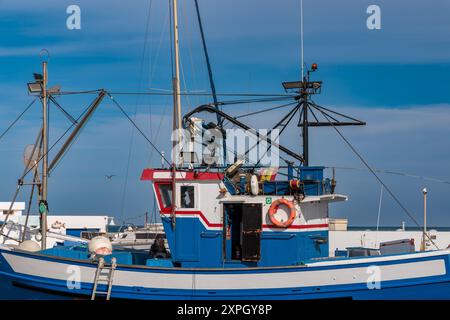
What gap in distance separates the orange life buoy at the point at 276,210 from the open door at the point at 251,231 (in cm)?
35

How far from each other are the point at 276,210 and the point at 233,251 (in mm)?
1754

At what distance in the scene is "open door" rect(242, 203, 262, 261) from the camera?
23203 millimetres

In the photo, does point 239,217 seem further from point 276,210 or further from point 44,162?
point 44,162

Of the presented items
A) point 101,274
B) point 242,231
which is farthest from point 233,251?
point 101,274

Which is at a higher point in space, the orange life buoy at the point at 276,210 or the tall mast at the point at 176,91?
the tall mast at the point at 176,91

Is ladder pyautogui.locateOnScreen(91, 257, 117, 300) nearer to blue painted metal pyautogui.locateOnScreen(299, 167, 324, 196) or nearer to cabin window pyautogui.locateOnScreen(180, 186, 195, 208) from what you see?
cabin window pyautogui.locateOnScreen(180, 186, 195, 208)

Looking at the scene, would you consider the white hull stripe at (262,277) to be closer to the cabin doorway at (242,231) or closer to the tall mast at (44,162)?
the cabin doorway at (242,231)

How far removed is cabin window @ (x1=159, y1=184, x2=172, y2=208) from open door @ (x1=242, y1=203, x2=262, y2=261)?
2295mm

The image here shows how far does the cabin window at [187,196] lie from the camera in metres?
23.7

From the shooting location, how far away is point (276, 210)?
76.6 feet

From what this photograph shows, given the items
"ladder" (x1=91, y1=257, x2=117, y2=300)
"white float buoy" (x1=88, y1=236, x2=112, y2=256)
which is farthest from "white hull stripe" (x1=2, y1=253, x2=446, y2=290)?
"white float buoy" (x1=88, y1=236, x2=112, y2=256)

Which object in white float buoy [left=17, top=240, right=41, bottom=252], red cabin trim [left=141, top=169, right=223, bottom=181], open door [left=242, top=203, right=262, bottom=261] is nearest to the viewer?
open door [left=242, top=203, right=262, bottom=261]

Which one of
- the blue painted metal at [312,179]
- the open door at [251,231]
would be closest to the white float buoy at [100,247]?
the open door at [251,231]
